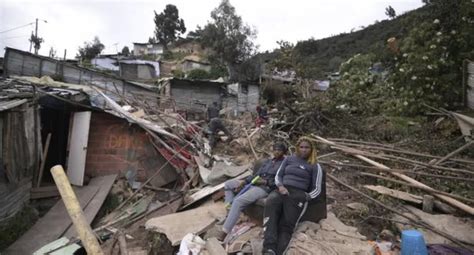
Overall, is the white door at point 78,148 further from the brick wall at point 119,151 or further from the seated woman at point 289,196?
the seated woman at point 289,196

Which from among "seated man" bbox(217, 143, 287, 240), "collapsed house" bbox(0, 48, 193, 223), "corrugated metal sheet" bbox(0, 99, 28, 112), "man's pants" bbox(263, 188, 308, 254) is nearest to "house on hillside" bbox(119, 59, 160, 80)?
"collapsed house" bbox(0, 48, 193, 223)

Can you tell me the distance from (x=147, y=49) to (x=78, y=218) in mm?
48095

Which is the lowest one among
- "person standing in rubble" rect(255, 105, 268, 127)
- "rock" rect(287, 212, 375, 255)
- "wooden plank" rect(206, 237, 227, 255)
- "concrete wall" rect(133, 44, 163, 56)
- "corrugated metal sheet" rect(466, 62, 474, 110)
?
"wooden plank" rect(206, 237, 227, 255)

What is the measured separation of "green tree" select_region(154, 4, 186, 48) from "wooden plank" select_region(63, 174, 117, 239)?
43.7 m

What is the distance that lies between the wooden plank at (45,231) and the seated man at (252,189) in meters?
3.51

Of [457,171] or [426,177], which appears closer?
[457,171]

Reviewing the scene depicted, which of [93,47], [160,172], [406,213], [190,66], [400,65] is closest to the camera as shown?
[406,213]

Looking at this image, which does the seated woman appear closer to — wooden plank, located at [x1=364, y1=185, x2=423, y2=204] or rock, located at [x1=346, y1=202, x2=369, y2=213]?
rock, located at [x1=346, y1=202, x2=369, y2=213]

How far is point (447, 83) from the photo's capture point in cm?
963

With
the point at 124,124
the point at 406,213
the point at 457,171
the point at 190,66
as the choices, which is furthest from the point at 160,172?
the point at 190,66

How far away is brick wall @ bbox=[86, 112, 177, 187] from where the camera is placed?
29.3 ft

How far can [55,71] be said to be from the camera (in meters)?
22.0

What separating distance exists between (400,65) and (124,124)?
8.58 m

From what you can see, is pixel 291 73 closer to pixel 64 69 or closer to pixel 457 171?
pixel 64 69
